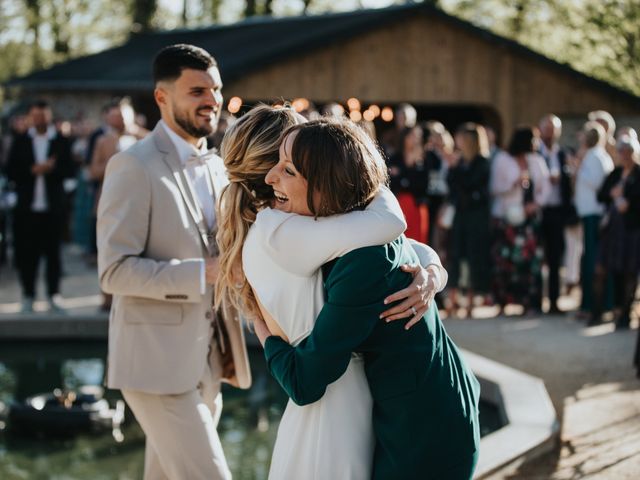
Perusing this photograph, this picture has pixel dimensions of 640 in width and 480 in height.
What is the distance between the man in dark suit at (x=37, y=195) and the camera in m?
10.9

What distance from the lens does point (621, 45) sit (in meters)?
23.2

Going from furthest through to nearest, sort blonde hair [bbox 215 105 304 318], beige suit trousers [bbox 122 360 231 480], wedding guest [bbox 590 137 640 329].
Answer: wedding guest [bbox 590 137 640 329] < beige suit trousers [bbox 122 360 231 480] < blonde hair [bbox 215 105 304 318]

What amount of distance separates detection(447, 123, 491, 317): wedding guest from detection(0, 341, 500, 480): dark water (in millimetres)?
2912

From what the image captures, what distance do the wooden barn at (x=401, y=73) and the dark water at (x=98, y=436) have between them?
10.5 m

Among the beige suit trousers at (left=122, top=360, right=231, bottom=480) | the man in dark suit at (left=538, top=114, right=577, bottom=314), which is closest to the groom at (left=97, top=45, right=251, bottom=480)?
the beige suit trousers at (left=122, top=360, right=231, bottom=480)

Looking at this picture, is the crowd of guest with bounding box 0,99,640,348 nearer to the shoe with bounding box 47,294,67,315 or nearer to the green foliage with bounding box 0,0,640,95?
the shoe with bounding box 47,294,67,315

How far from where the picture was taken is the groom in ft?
13.2

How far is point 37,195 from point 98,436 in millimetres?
4703

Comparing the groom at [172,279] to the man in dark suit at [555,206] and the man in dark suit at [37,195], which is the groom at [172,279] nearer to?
the man in dark suit at [37,195]

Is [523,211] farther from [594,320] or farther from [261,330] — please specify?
[261,330]

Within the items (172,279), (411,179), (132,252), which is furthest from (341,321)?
(411,179)

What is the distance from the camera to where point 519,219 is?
425 inches

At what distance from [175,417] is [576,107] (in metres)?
18.8

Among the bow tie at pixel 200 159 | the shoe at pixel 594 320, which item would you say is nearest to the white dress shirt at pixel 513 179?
the shoe at pixel 594 320
